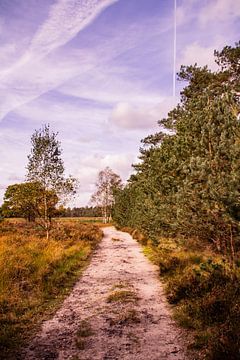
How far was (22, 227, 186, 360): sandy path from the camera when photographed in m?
5.60

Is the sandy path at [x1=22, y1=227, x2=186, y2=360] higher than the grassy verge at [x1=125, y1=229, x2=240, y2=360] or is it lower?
lower

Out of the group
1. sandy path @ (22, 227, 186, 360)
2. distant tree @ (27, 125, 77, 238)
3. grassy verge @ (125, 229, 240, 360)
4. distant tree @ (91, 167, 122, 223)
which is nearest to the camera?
grassy verge @ (125, 229, 240, 360)

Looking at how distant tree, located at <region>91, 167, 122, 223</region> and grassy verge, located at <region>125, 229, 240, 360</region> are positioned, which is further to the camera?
distant tree, located at <region>91, 167, 122, 223</region>

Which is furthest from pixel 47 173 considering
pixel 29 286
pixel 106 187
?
pixel 106 187

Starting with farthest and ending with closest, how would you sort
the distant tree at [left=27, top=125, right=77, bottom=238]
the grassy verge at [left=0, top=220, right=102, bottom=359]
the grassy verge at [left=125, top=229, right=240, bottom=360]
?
the distant tree at [left=27, top=125, right=77, bottom=238], the grassy verge at [left=0, top=220, right=102, bottom=359], the grassy verge at [left=125, top=229, right=240, bottom=360]

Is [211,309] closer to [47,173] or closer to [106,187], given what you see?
[47,173]

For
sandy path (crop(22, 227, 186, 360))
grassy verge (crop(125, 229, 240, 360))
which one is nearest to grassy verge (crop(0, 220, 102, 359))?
sandy path (crop(22, 227, 186, 360))

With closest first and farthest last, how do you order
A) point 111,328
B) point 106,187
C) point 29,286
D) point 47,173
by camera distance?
1. point 111,328
2. point 29,286
3. point 47,173
4. point 106,187

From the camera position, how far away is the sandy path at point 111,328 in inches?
220

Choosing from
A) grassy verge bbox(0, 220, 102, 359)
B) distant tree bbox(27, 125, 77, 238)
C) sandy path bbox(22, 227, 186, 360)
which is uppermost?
distant tree bbox(27, 125, 77, 238)

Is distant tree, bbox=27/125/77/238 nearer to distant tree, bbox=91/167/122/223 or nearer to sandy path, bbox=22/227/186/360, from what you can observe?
sandy path, bbox=22/227/186/360

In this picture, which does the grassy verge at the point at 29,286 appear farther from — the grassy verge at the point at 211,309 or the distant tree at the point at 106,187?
the distant tree at the point at 106,187

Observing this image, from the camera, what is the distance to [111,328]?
6.77 meters

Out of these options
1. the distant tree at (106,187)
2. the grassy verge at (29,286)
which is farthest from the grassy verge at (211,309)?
the distant tree at (106,187)
